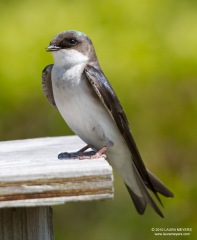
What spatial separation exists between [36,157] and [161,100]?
1.42 meters

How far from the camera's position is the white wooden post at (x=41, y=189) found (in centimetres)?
216

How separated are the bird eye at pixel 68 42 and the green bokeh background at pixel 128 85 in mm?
593

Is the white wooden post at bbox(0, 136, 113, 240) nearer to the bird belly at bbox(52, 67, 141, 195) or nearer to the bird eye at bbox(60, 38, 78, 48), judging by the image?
the bird belly at bbox(52, 67, 141, 195)

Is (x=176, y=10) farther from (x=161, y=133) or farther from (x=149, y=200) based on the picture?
(x=149, y=200)

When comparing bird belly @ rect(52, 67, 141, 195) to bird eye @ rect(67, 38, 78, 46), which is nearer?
bird belly @ rect(52, 67, 141, 195)

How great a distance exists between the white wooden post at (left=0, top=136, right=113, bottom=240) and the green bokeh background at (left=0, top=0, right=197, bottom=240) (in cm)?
140

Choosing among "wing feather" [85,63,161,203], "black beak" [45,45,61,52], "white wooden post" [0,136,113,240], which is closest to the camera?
"white wooden post" [0,136,113,240]

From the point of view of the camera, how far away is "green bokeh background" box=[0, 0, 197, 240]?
3932 millimetres

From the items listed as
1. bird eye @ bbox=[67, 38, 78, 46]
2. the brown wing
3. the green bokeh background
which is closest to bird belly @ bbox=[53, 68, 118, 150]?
the brown wing

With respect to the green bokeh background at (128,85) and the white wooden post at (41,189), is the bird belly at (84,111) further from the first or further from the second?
the green bokeh background at (128,85)

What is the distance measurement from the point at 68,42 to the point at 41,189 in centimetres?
123

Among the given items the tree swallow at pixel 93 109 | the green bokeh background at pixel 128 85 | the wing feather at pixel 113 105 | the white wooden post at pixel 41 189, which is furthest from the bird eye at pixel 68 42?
the white wooden post at pixel 41 189

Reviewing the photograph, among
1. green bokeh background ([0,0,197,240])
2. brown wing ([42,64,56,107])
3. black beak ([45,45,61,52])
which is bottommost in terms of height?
green bokeh background ([0,0,197,240])

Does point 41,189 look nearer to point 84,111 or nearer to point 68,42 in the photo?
point 84,111
